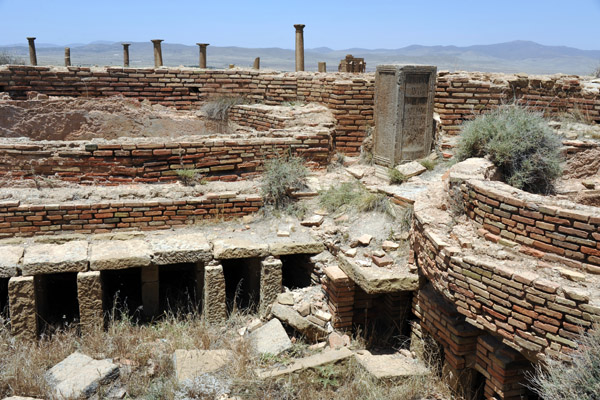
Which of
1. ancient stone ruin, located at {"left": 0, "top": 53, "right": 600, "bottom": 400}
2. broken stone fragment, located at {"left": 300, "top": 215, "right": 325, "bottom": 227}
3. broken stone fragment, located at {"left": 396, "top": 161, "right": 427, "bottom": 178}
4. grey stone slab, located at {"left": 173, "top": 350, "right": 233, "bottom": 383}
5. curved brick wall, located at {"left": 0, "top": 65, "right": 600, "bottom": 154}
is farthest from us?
curved brick wall, located at {"left": 0, "top": 65, "right": 600, "bottom": 154}

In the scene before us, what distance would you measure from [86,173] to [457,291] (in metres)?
5.61

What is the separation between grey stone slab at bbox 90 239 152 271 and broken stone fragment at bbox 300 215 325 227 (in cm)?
204

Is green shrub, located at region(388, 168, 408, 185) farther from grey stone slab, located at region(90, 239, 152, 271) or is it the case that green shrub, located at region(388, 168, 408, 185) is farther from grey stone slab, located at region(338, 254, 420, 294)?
grey stone slab, located at region(90, 239, 152, 271)

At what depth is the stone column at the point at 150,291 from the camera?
6531 mm

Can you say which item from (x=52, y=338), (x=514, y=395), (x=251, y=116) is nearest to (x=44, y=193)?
(x=52, y=338)

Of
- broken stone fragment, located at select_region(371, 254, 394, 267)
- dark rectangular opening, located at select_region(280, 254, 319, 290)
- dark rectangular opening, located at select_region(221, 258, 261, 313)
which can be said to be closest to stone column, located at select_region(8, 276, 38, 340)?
dark rectangular opening, located at select_region(221, 258, 261, 313)

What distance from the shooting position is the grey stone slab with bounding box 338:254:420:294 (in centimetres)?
563

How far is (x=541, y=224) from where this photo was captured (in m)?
4.41

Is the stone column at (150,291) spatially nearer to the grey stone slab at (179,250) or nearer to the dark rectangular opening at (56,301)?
the grey stone slab at (179,250)

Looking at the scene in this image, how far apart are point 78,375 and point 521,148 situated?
558 centimetres

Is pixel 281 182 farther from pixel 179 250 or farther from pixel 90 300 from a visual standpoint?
pixel 90 300

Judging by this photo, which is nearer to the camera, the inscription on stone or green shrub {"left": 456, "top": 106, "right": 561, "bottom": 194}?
green shrub {"left": 456, "top": 106, "right": 561, "bottom": 194}

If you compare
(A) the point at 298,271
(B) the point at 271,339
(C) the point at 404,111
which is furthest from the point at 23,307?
(C) the point at 404,111

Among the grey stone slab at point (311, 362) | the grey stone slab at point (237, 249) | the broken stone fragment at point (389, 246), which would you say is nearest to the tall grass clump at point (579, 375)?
the grey stone slab at point (311, 362)
